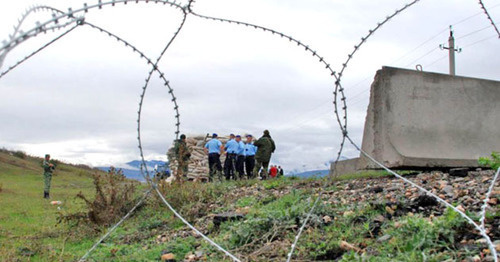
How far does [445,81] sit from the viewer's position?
7957mm

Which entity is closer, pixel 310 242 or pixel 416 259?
pixel 416 259

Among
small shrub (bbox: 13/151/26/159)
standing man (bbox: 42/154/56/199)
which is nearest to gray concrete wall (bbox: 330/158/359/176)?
standing man (bbox: 42/154/56/199)

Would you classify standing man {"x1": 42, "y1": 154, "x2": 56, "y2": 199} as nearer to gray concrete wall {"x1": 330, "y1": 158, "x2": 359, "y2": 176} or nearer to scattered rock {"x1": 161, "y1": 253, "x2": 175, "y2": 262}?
gray concrete wall {"x1": 330, "y1": 158, "x2": 359, "y2": 176}

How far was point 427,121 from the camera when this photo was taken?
775 cm

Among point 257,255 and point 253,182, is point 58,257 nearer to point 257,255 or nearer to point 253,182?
point 257,255

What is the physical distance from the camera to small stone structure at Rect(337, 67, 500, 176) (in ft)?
24.7

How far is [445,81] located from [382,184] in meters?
2.36

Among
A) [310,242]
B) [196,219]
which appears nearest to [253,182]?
[196,219]

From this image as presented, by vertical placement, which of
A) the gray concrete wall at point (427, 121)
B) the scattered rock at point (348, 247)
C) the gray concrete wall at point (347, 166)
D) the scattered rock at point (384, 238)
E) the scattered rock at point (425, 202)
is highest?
the gray concrete wall at point (427, 121)

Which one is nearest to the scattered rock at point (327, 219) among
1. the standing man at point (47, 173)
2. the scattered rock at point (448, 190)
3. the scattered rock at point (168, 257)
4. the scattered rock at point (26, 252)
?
the scattered rock at point (448, 190)

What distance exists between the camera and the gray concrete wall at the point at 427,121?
24.7ft

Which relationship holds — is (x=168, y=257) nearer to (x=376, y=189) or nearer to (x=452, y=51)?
(x=376, y=189)

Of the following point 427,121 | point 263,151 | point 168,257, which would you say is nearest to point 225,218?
point 168,257

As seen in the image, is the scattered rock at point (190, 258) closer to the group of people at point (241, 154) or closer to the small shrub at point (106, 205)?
the small shrub at point (106, 205)
